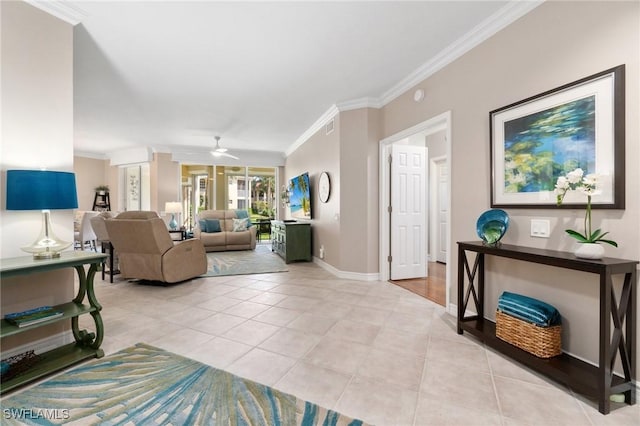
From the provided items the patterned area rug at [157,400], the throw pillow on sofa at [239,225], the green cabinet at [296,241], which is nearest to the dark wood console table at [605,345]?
the patterned area rug at [157,400]

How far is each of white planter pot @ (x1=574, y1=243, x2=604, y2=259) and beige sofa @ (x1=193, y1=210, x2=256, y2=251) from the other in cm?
677

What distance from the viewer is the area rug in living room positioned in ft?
16.4

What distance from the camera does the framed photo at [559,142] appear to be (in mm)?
1696

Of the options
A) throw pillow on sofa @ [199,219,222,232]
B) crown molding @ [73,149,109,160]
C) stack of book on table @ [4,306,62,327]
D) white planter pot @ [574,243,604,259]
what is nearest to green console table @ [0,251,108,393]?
stack of book on table @ [4,306,62,327]

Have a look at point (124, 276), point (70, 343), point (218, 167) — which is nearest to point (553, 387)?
point (70, 343)

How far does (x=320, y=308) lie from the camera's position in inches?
125

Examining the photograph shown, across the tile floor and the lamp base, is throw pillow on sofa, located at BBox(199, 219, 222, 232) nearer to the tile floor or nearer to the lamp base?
the tile floor

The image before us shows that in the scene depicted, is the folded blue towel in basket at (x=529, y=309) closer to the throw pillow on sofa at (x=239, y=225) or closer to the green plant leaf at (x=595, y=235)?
the green plant leaf at (x=595, y=235)

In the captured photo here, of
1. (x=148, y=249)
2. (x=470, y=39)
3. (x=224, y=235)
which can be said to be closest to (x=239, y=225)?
(x=224, y=235)

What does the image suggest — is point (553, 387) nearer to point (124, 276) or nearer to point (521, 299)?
point (521, 299)

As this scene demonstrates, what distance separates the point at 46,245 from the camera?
2.01m

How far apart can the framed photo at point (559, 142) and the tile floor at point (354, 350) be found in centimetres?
122

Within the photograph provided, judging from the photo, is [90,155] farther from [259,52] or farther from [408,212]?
[408,212]

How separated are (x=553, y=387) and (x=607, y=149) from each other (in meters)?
1.50
